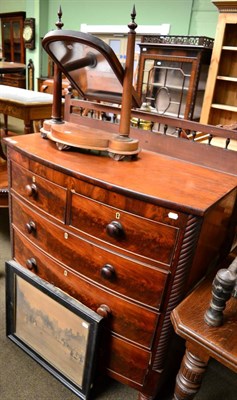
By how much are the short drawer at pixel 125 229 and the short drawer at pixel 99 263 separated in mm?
48

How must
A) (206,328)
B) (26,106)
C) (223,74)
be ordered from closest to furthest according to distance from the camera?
(206,328) < (26,106) < (223,74)

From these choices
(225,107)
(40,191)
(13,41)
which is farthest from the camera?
(13,41)

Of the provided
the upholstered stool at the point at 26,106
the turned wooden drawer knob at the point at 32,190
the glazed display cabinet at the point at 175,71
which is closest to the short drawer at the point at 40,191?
the turned wooden drawer knob at the point at 32,190

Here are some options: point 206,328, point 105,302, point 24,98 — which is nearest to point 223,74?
point 24,98

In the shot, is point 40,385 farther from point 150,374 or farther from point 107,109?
point 107,109

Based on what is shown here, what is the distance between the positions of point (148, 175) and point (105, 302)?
19.1 inches

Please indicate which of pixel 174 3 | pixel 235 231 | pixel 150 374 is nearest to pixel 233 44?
pixel 174 3

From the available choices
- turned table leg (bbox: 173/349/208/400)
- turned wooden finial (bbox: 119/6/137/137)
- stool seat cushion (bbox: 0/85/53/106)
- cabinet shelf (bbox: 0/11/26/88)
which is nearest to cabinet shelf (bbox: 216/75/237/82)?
stool seat cushion (bbox: 0/85/53/106)

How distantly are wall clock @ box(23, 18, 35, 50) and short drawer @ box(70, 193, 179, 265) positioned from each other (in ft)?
20.1

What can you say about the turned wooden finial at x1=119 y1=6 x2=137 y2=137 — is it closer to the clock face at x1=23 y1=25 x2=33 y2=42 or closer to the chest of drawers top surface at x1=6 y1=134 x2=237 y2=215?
the chest of drawers top surface at x1=6 y1=134 x2=237 y2=215

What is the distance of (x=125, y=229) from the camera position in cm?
96

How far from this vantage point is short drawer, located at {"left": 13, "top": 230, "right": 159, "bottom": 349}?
41.3 inches

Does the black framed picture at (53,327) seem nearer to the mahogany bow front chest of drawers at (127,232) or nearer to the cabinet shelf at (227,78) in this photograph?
the mahogany bow front chest of drawers at (127,232)

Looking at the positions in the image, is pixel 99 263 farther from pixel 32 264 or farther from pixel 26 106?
pixel 26 106
